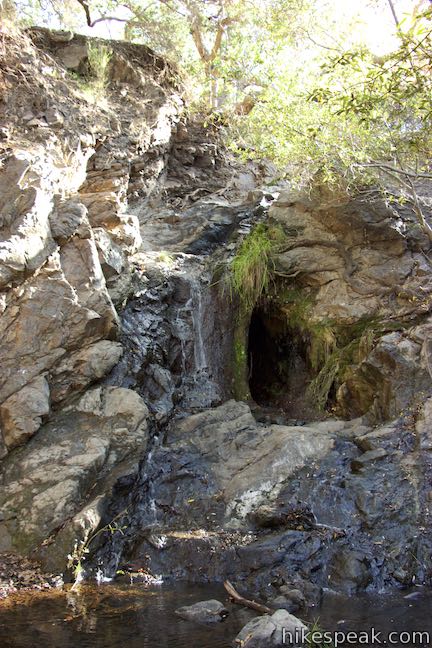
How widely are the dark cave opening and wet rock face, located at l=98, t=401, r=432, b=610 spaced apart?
201 centimetres

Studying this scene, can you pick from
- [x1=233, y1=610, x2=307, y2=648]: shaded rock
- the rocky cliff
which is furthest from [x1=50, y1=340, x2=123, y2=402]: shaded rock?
[x1=233, y1=610, x2=307, y2=648]: shaded rock

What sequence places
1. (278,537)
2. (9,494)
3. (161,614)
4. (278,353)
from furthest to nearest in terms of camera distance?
(278,353), (9,494), (278,537), (161,614)

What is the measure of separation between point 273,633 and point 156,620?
45.3 inches

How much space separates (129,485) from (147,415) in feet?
3.78

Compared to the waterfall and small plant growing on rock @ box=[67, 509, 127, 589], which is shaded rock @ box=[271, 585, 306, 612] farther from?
the waterfall

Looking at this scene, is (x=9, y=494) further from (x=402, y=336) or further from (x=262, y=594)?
(x=402, y=336)

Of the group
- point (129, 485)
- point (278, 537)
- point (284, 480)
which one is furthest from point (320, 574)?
point (129, 485)

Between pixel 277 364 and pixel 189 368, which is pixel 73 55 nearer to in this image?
pixel 189 368

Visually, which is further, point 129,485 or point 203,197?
point 203,197

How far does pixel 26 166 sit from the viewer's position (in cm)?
898

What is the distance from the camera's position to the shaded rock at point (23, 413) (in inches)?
295

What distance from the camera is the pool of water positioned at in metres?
4.53

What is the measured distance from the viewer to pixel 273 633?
4.41 meters

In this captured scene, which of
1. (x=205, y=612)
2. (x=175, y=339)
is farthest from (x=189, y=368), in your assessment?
(x=205, y=612)
